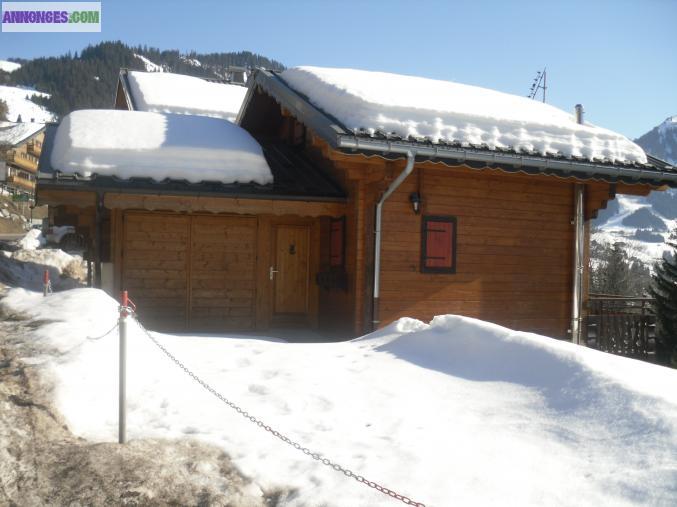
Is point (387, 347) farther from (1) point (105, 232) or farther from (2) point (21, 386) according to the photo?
(1) point (105, 232)

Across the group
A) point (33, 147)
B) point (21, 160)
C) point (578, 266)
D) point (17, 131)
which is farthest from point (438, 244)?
point (33, 147)

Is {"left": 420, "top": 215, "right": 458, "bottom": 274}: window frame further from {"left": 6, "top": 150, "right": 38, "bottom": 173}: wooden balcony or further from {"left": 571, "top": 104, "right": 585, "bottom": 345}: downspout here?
{"left": 6, "top": 150, "right": 38, "bottom": 173}: wooden balcony

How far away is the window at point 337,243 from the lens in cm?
993

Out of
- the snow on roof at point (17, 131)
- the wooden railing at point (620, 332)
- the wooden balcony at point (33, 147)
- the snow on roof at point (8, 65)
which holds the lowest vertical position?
the wooden railing at point (620, 332)

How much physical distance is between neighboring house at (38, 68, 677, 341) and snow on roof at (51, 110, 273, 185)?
8 cm

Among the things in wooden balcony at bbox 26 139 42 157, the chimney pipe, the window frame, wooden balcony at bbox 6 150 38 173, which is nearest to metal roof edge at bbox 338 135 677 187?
the window frame

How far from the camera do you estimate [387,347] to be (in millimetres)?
7191

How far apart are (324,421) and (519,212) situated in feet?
21.1

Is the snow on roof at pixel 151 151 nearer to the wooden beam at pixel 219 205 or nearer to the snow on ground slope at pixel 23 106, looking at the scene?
the wooden beam at pixel 219 205

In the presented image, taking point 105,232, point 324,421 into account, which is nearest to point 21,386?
point 324,421

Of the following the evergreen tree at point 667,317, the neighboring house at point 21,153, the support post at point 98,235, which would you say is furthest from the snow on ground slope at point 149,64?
the support post at point 98,235

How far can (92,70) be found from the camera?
394 ft

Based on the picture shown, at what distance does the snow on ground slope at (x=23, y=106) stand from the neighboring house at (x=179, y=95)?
350ft

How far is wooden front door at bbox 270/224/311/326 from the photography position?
1077 cm
